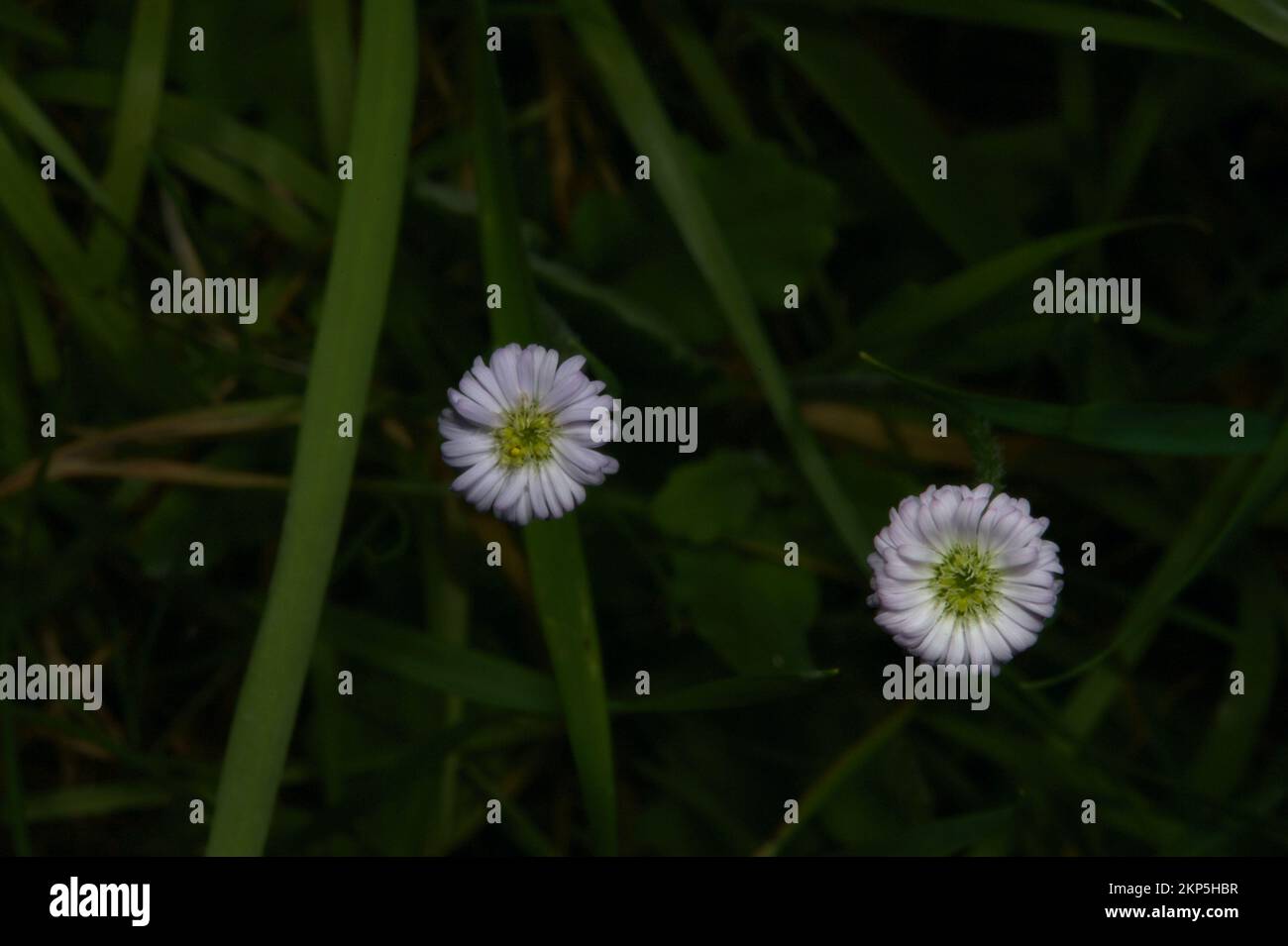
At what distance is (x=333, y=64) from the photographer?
1230 millimetres

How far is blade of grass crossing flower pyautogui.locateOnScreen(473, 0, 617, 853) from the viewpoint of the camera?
3.25 ft

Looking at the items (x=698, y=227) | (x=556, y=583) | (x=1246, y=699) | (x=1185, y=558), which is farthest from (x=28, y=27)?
(x=1246, y=699)

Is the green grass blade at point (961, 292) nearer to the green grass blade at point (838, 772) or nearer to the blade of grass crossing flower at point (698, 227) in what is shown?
the blade of grass crossing flower at point (698, 227)

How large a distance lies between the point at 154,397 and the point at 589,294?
512mm

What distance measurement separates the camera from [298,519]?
925 millimetres

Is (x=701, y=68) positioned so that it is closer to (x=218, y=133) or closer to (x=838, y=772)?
(x=218, y=133)

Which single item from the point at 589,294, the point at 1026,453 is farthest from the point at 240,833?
the point at 1026,453

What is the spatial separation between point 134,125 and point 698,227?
66 centimetres

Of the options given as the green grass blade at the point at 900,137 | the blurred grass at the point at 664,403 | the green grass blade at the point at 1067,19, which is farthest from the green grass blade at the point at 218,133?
the green grass blade at the point at 1067,19

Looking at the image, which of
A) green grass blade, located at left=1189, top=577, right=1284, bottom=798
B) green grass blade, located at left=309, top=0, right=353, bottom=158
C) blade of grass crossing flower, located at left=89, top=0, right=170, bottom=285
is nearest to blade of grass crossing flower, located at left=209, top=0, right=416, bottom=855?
green grass blade, located at left=309, top=0, right=353, bottom=158

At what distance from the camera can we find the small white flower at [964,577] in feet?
2.86

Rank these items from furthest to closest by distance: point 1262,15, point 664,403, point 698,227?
point 664,403
point 698,227
point 1262,15

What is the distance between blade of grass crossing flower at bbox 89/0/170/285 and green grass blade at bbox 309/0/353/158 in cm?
18

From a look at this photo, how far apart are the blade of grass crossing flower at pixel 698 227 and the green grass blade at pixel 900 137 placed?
209 mm
